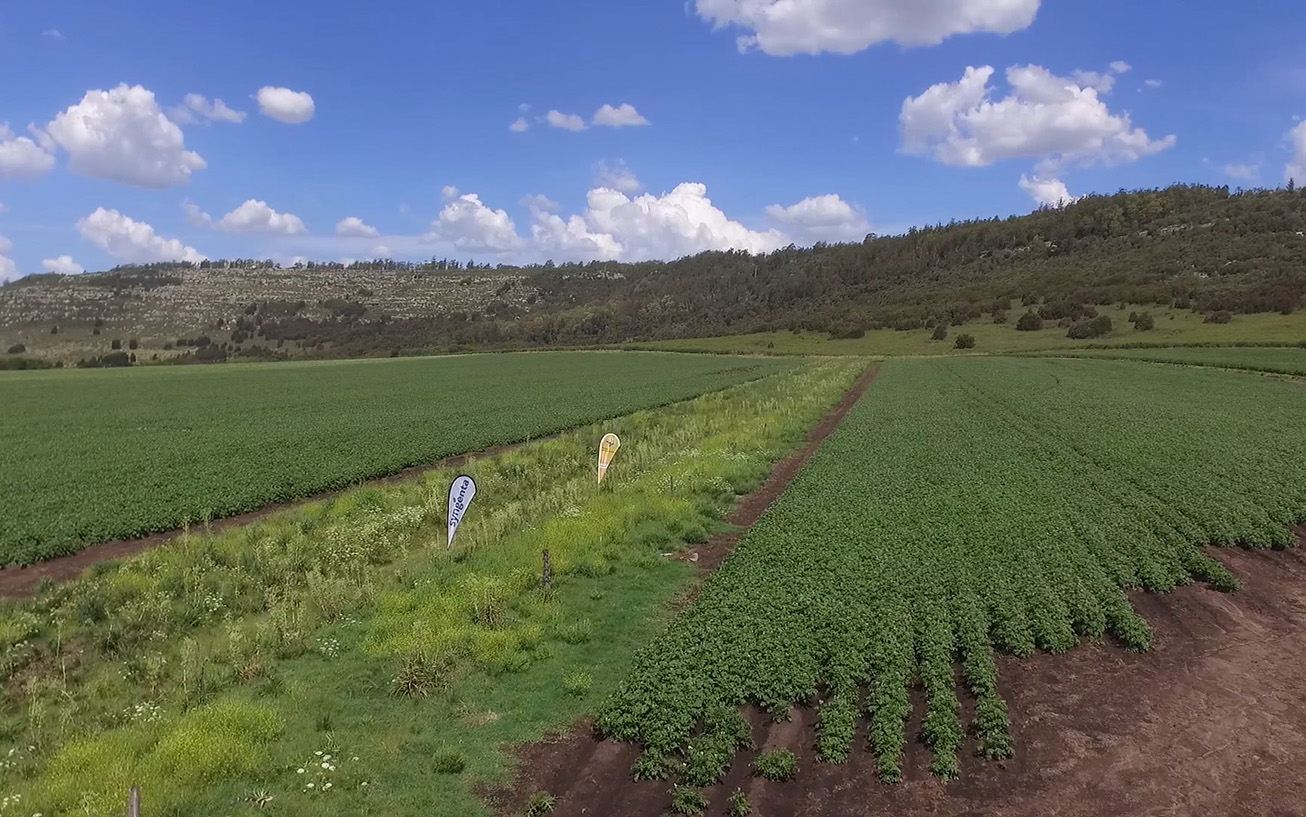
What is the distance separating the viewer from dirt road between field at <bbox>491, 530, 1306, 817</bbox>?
7664 mm

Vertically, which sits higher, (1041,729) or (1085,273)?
(1085,273)

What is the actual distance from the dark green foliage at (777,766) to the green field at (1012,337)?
90.1 m

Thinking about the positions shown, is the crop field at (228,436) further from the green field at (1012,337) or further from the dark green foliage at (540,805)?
the green field at (1012,337)

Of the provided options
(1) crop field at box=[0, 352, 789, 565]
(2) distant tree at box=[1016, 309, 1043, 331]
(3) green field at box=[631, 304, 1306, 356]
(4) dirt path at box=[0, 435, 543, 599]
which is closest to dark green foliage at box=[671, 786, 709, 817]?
(4) dirt path at box=[0, 435, 543, 599]

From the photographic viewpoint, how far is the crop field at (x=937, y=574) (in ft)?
29.6

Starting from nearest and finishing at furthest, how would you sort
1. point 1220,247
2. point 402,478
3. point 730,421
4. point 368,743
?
point 368,743
point 402,478
point 730,421
point 1220,247

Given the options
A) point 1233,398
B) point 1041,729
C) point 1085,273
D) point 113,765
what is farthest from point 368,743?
point 1085,273

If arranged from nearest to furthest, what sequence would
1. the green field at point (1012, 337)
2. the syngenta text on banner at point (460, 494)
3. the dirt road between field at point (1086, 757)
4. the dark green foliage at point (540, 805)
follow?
1. the dark green foliage at point (540, 805)
2. the dirt road between field at point (1086, 757)
3. the syngenta text on banner at point (460, 494)
4. the green field at point (1012, 337)

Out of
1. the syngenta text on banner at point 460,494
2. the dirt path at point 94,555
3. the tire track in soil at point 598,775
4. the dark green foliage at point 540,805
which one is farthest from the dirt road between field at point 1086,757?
the dirt path at point 94,555

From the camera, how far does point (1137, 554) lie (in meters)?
14.8

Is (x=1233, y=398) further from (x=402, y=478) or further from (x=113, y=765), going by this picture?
(x=113, y=765)

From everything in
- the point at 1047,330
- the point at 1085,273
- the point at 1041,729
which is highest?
the point at 1085,273

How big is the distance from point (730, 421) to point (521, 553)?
2426cm

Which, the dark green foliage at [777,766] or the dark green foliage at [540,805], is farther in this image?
the dark green foliage at [777,766]
